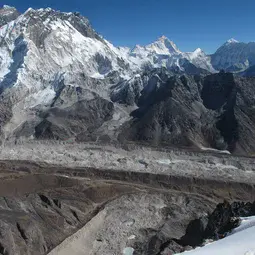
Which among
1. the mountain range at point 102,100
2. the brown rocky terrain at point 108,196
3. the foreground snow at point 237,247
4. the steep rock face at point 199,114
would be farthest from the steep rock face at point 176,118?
the foreground snow at point 237,247

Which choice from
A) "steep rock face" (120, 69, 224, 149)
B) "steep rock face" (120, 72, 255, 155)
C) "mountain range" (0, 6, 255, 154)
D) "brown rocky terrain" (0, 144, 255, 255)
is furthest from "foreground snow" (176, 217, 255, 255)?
"steep rock face" (120, 69, 224, 149)

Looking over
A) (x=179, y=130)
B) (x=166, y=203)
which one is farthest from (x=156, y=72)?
(x=166, y=203)

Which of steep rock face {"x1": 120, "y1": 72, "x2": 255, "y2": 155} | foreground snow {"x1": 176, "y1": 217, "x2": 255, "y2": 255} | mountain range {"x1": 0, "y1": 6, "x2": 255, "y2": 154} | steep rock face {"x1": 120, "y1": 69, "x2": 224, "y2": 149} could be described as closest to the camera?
foreground snow {"x1": 176, "y1": 217, "x2": 255, "y2": 255}

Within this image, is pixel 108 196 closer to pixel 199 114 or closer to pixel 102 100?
pixel 199 114

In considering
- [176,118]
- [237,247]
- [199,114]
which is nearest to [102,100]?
[176,118]

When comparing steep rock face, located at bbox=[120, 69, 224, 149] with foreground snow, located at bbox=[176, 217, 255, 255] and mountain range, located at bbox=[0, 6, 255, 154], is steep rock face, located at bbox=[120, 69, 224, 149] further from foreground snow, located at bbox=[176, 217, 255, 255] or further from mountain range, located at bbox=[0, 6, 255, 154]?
foreground snow, located at bbox=[176, 217, 255, 255]

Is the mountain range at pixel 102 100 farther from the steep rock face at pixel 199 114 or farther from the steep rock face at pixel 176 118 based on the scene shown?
the steep rock face at pixel 176 118

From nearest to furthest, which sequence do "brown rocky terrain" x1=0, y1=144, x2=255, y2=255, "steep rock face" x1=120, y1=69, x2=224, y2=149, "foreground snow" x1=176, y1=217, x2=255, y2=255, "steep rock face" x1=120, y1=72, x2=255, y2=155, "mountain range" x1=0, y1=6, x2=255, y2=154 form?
1. "foreground snow" x1=176, y1=217, x2=255, y2=255
2. "brown rocky terrain" x1=0, y1=144, x2=255, y2=255
3. "steep rock face" x1=120, y1=72, x2=255, y2=155
4. "steep rock face" x1=120, y1=69, x2=224, y2=149
5. "mountain range" x1=0, y1=6, x2=255, y2=154

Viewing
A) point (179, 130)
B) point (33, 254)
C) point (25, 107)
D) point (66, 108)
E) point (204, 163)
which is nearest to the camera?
point (33, 254)

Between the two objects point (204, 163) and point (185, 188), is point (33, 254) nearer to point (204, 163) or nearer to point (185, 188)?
point (185, 188)
